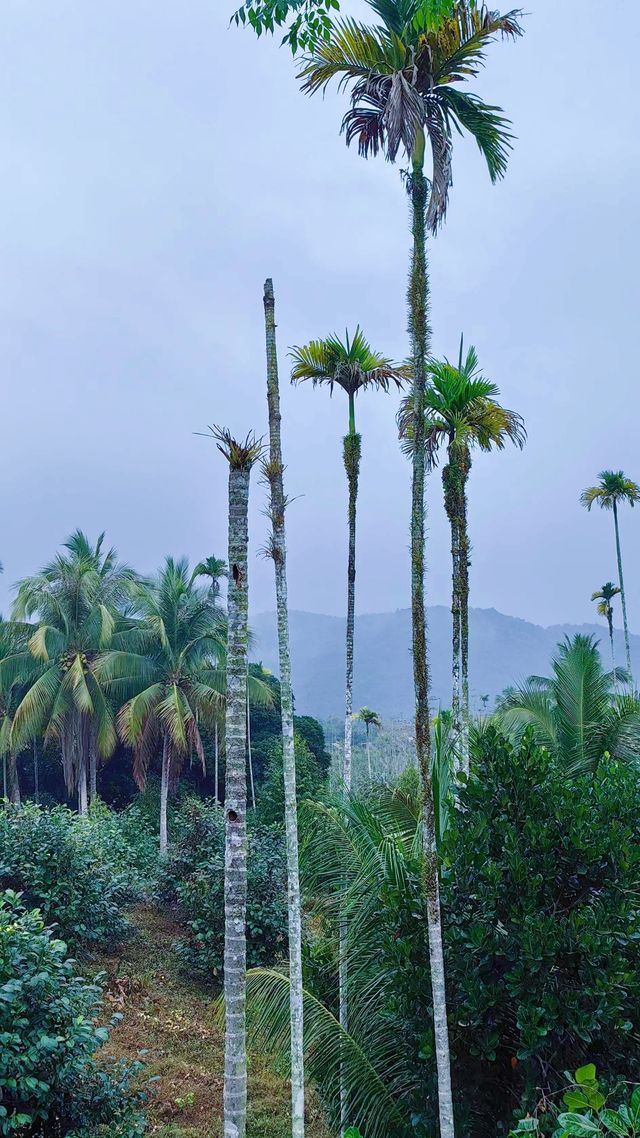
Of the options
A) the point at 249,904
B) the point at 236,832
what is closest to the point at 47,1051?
the point at 236,832

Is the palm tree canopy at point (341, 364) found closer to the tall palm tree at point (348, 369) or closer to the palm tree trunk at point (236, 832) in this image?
the tall palm tree at point (348, 369)

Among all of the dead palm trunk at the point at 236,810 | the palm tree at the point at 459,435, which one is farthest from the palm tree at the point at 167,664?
the dead palm trunk at the point at 236,810

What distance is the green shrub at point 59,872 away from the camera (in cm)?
1377

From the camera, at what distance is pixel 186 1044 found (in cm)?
1315

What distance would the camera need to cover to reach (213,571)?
102ft

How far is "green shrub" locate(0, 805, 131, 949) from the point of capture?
13766 millimetres

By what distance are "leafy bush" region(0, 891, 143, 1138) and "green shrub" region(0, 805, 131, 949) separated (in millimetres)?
6435

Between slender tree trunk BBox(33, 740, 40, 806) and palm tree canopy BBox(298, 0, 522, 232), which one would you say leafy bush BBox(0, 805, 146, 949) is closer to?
palm tree canopy BBox(298, 0, 522, 232)

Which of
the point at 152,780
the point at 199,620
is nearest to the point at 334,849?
the point at 199,620

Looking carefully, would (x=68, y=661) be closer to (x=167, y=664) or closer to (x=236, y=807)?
(x=167, y=664)

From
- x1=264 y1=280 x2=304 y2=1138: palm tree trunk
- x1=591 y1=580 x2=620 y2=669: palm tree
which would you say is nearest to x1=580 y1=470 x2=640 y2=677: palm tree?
x1=591 y1=580 x2=620 y2=669: palm tree

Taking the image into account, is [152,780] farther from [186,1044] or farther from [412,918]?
[412,918]

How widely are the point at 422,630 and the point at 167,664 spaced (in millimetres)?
20111

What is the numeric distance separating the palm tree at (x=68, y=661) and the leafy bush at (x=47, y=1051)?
17893mm
